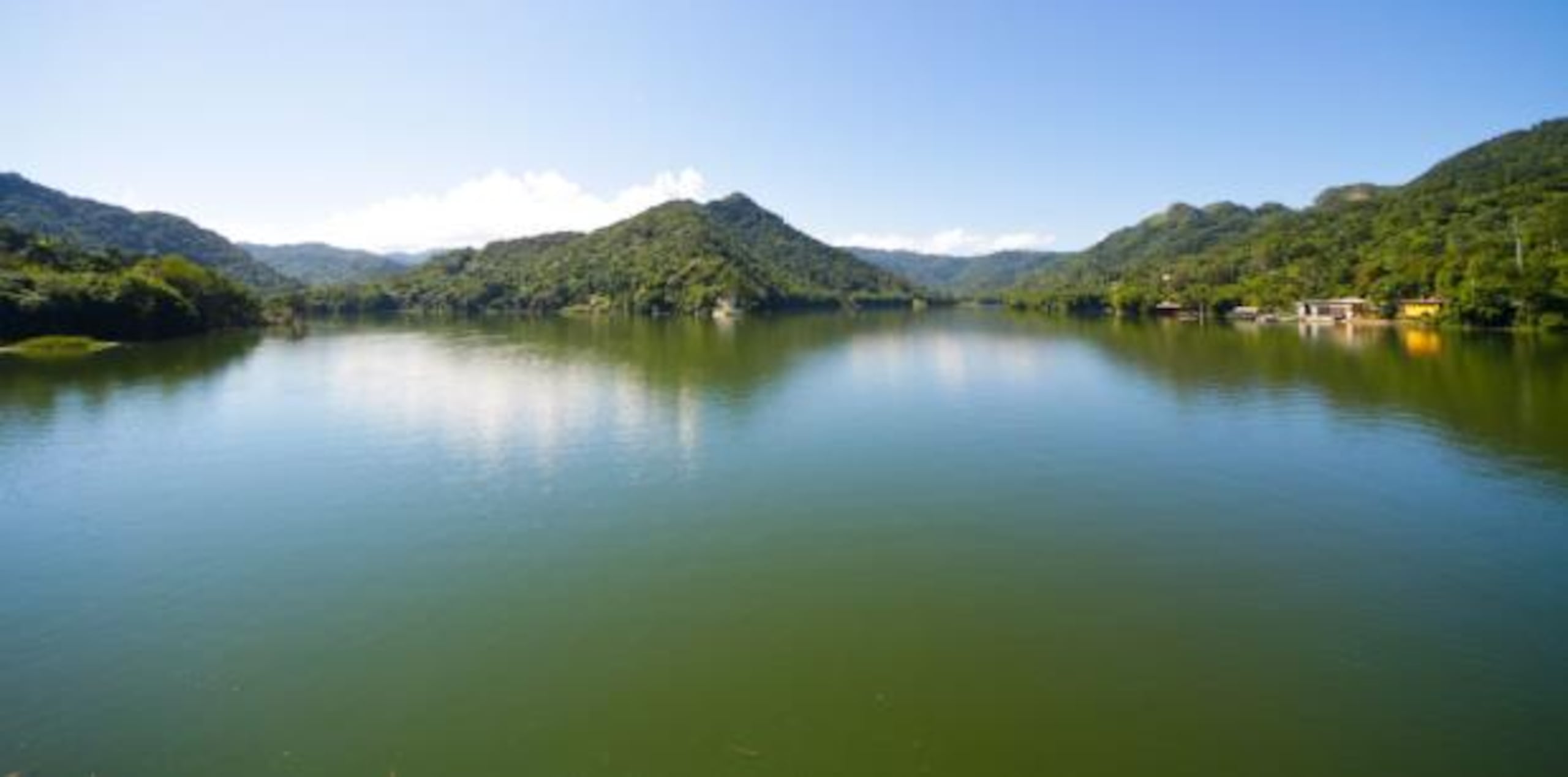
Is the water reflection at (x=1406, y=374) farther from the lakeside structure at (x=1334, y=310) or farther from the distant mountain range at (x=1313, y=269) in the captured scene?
the lakeside structure at (x=1334, y=310)

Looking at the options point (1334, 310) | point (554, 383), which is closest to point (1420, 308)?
point (1334, 310)

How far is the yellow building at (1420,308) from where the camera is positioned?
74281 millimetres

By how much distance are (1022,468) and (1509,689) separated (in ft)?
42.8

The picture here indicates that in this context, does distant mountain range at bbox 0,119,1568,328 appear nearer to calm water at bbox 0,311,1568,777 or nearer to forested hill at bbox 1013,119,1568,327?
forested hill at bbox 1013,119,1568,327

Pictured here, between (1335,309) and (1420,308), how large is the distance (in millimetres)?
12943

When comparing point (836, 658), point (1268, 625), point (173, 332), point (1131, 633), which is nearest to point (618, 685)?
point (836, 658)

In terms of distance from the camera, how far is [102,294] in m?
68.9

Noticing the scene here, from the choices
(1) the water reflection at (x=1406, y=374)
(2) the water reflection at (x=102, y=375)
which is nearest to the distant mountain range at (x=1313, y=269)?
(1) the water reflection at (x=1406, y=374)

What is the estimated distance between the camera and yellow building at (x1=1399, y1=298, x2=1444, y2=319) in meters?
74.3

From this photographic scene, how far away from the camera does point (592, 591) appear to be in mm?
13820

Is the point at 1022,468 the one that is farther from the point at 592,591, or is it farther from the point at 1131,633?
the point at 592,591

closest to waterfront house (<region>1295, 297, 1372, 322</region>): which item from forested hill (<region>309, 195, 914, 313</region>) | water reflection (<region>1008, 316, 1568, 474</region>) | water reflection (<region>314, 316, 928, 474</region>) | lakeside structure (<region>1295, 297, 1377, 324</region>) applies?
lakeside structure (<region>1295, 297, 1377, 324</region>)

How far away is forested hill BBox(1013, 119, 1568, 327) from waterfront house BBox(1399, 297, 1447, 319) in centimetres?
119

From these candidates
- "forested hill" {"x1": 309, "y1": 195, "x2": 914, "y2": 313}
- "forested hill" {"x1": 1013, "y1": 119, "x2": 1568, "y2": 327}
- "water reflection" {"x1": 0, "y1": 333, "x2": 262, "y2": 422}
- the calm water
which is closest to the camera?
the calm water
